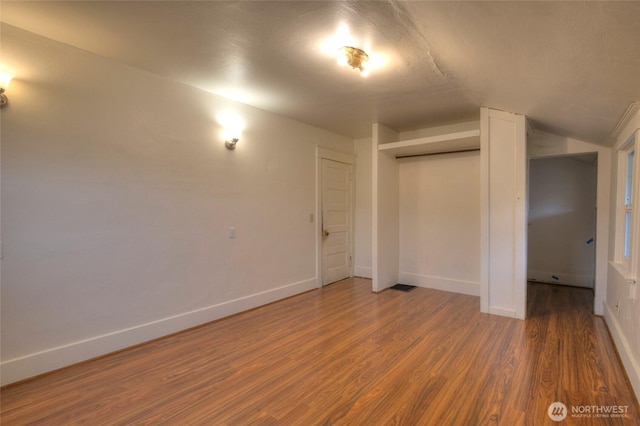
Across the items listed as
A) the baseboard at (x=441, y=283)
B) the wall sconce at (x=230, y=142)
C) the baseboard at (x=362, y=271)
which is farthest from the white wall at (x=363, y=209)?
the wall sconce at (x=230, y=142)

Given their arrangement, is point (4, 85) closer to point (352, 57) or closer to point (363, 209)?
point (352, 57)

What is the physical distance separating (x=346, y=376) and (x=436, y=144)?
330 cm

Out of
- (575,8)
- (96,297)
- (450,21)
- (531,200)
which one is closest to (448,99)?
(450,21)

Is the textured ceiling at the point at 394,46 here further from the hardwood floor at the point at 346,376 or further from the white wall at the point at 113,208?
the hardwood floor at the point at 346,376

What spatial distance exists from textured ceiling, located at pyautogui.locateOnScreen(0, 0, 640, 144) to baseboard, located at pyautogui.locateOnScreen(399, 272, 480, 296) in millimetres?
2436

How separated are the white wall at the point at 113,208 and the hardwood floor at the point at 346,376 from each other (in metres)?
0.31

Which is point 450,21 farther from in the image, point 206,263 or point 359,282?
point 359,282

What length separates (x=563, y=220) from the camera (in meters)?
5.41

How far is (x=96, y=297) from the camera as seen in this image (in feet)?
8.89

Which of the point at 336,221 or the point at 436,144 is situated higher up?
the point at 436,144

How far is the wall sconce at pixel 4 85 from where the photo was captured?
86.9 inches

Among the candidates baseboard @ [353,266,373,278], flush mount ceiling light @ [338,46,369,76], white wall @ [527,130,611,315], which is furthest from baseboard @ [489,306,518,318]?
flush mount ceiling light @ [338,46,369,76]

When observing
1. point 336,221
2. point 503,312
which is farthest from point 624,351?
point 336,221

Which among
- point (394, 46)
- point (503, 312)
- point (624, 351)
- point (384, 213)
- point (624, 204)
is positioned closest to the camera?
point (394, 46)
